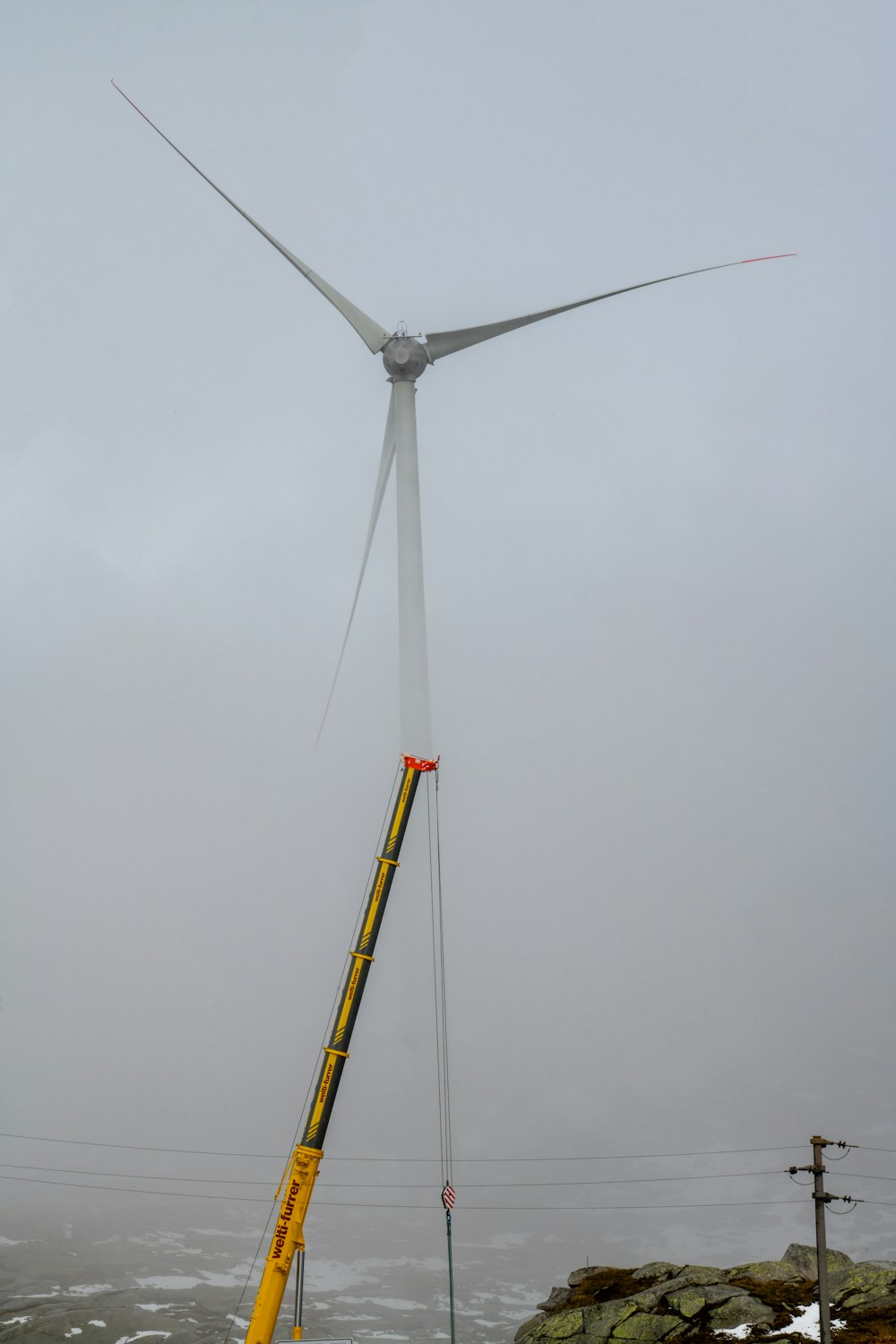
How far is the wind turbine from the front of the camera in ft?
169

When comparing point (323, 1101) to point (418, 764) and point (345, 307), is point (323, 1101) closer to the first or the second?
point (418, 764)

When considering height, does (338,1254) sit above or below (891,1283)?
below

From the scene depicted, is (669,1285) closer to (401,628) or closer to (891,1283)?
(891,1283)

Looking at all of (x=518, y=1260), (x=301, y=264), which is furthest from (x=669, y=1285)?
(x=518, y=1260)

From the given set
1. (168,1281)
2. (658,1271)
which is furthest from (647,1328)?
→ (168,1281)

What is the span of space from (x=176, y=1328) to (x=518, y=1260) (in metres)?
86.0

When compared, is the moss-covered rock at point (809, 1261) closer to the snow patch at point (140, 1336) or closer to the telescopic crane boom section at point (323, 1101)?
the telescopic crane boom section at point (323, 1101)

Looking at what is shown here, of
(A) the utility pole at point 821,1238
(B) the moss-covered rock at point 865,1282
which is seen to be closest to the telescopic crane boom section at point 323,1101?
(A) the utility pole at point 821,1238

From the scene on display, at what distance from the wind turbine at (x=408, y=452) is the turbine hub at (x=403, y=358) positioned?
5cm

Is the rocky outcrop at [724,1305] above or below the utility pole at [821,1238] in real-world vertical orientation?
below

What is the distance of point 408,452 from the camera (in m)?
56.1

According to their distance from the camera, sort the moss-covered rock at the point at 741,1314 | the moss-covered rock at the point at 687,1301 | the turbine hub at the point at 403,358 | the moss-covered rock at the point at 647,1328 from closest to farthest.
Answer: the moss-covered rock at the point at 741,1314 → the moss-covered rock at the point at 647,1328 → the moss-covered rock at the point at 687,1301 → the turbine hub at the point at 403,358

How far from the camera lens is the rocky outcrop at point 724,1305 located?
51969mm

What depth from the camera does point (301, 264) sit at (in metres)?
58.1
